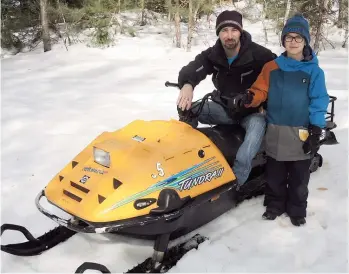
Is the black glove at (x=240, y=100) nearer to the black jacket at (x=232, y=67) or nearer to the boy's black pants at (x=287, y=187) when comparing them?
the black jacket at (x=232, y=67)

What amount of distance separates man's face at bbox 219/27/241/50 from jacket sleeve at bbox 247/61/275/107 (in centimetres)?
31

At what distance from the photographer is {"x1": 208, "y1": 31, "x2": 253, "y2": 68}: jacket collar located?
3.35m

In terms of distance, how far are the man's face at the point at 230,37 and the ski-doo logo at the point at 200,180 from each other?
1025 mm

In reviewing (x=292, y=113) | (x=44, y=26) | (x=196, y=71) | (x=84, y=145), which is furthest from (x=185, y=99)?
(x=44, y=26)

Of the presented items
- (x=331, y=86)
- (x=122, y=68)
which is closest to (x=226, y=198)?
(x=331, y=86)

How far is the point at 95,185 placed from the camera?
2666 millimetres

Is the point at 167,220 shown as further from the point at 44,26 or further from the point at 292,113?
the point at 44,26

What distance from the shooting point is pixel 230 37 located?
10.8ft

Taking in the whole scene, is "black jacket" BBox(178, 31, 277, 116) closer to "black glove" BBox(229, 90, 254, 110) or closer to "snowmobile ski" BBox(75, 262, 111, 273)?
"black glove" BBox(229, 90, 254, 110)

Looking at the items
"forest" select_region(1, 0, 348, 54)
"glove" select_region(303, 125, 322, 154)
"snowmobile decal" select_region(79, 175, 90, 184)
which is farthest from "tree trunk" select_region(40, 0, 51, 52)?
"glove" select_region(303, 125, 322, 154)

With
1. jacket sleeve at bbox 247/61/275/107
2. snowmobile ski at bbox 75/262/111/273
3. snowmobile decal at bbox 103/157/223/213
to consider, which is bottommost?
snowmobile ski at bbox 75/262/111/273

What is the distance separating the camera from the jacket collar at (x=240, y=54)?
3.35 meters

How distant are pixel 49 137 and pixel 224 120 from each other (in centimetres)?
270

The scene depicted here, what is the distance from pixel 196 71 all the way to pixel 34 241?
75.0 inches
